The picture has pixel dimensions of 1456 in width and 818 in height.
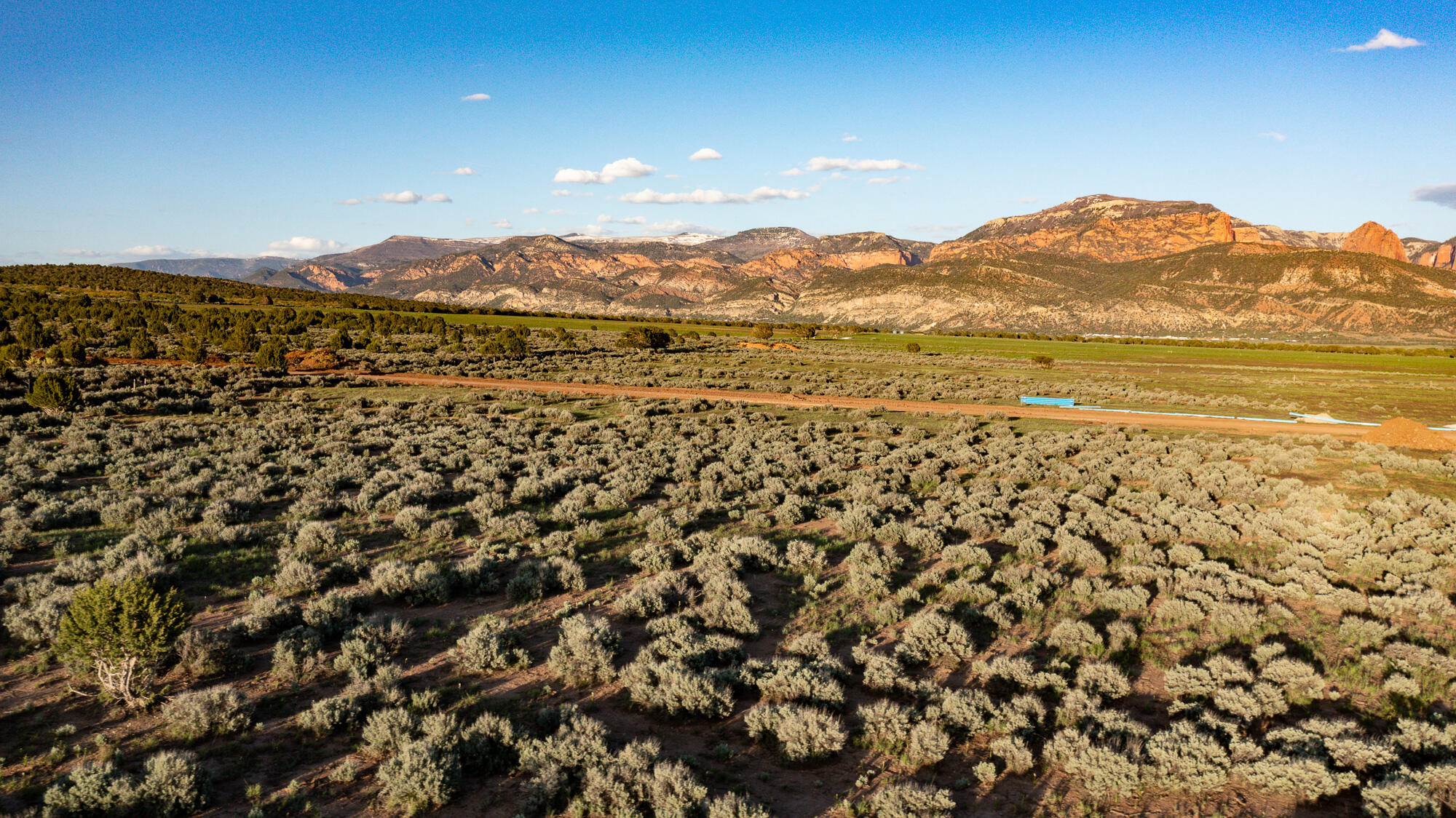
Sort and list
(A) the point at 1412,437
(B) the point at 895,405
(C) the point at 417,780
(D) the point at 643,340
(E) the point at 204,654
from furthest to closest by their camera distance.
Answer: (D) the point at 643,340, (B) the point at 895,405, (A) the point at 1412,437, (E) the point at 204,654, (C) the point at 417,780

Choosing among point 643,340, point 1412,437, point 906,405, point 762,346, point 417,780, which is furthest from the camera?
point 762,346

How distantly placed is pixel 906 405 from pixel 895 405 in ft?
2.16

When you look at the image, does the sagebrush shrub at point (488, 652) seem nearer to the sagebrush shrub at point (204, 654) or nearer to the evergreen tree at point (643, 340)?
the sagebrush shrub at point (204, 654)

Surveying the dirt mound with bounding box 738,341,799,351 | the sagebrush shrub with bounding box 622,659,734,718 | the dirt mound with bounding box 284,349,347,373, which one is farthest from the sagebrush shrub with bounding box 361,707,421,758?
the dirt mound with bounding box 738,341,799,351

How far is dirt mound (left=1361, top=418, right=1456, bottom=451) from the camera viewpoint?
25734 millimetres

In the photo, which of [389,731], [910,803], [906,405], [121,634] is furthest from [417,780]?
[906,405]

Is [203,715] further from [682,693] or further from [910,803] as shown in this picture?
[910,803]

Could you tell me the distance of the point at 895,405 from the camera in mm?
Answer: 38156

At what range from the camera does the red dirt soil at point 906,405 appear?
29578mm

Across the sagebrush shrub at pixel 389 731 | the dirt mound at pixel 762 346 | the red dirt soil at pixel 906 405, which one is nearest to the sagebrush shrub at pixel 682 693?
the sagebrush shrub at pixel 389 731

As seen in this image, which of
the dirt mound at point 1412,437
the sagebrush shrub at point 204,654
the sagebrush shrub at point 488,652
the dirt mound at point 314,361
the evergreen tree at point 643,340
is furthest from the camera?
the evergreen tree at point 643,340

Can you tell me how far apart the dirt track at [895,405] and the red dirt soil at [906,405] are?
3 cm

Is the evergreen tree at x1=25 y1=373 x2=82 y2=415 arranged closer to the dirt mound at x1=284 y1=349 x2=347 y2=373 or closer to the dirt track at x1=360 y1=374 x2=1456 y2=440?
the dirt track at x1=360 y1=374 x2=1456 y2=440

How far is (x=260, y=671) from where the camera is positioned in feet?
27.7
